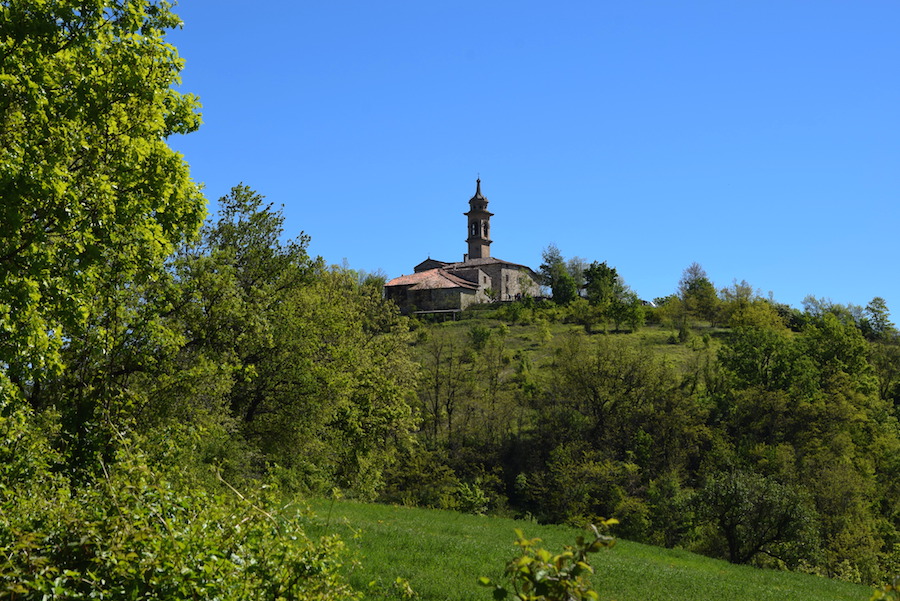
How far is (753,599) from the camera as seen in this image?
743 inches

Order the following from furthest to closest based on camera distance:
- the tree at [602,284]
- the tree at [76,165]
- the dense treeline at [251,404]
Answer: the tree at [602,284], the tree at [76,165], the dense treeline at [251,404]

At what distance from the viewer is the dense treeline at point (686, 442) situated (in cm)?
3781

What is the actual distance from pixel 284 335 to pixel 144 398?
34.9ft

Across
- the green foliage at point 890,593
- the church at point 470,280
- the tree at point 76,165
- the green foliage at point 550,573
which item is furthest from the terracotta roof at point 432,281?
the green foliage at point 890,593

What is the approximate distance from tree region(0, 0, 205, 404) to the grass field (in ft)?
17.5

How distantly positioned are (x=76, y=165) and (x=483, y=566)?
446 inches

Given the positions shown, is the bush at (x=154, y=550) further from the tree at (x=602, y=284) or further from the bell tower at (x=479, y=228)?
the bell tower at (x=479, y=228)

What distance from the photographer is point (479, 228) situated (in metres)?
123

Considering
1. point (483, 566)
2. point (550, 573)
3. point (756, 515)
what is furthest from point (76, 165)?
point (756, 515)

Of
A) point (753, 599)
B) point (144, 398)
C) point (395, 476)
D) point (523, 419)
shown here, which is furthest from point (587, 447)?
point (144, 398)

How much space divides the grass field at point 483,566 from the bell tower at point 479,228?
307ft

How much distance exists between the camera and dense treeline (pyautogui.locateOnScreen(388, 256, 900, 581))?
3781 cm

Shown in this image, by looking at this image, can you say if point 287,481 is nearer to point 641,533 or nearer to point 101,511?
point 101,511

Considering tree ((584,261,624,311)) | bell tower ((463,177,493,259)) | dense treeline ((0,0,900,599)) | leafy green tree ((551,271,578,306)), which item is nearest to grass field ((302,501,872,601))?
dense treeline ((0,0,900,599))
